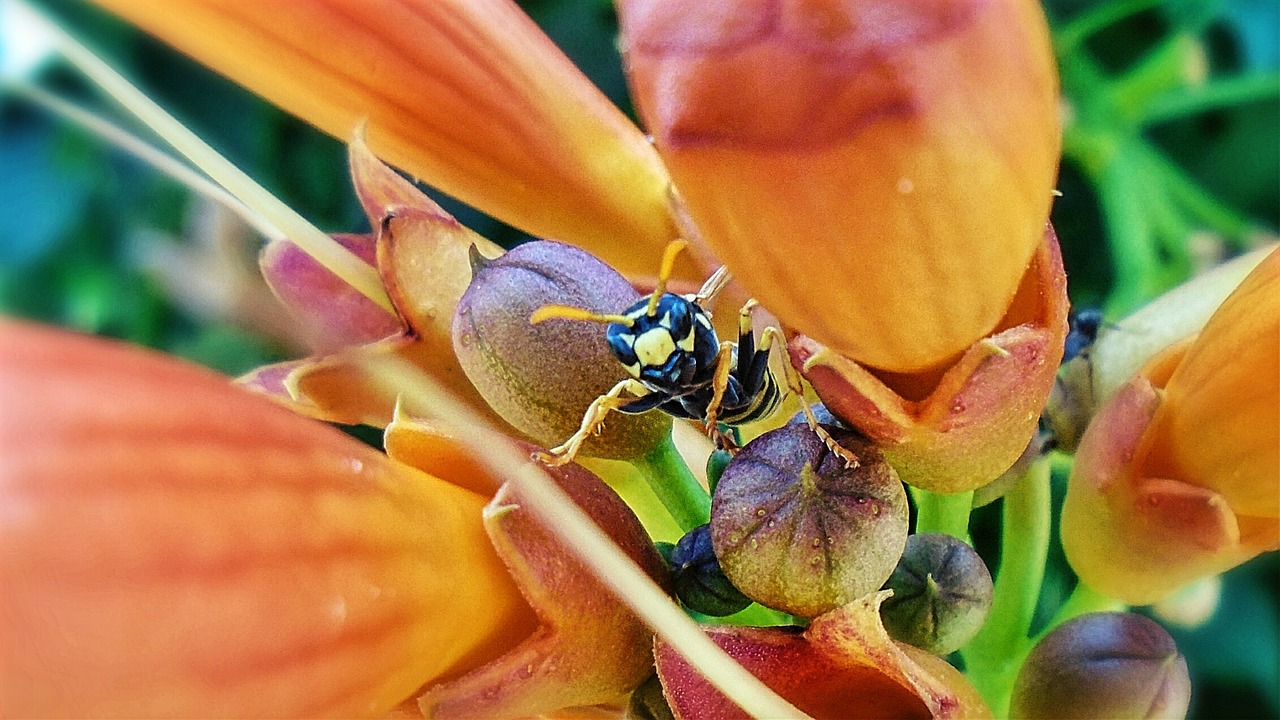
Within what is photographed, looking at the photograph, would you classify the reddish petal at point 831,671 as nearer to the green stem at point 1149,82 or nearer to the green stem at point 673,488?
the green stem at point 673,488

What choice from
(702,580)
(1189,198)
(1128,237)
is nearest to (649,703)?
(702,580)

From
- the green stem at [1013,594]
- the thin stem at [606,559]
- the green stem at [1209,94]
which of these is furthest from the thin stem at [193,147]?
the green stem at [1209,94]

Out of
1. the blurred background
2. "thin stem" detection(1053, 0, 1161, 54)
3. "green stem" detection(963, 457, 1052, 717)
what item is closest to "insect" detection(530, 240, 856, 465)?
"green stem" detection(963, 457, 1052, 717)

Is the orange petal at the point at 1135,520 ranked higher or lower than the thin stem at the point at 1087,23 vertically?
higher

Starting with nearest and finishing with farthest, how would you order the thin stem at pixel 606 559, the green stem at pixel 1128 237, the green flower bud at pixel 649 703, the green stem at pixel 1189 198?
the thin stem at pixel 606 559 → the green flower bud at pixel 649 703 → the green stem at pixel 1128 237 → the green stem at pixel 1189 198

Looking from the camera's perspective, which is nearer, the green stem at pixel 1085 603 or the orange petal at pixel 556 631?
the orange petal at pixel 556 631

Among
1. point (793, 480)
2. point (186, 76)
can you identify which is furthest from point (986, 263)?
point (186, 76)
